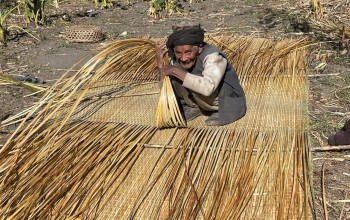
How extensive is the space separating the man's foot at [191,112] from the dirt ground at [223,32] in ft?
2.07

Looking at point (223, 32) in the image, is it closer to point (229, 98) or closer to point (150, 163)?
point (229, 98)

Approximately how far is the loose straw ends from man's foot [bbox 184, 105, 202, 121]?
0.64 ft

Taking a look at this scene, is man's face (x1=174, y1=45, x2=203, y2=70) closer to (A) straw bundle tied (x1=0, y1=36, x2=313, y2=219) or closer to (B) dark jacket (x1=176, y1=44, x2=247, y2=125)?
(B) dark jacket (x1=176, y1=44, x2=247, y2=125)

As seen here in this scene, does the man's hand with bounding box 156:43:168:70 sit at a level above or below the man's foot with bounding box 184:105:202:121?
above

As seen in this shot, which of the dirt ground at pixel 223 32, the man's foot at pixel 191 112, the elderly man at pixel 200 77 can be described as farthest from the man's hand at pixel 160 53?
the dirt ground at pixel 223 32

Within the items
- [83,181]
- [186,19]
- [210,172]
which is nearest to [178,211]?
[210,172]

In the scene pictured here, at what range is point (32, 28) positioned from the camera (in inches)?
210

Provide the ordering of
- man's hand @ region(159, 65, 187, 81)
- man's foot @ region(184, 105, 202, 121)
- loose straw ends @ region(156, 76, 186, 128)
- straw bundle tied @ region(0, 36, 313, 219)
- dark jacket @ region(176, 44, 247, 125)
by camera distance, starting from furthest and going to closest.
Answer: man's foot @ region(184, 105, 202, 121)
dark jacket @ region(176, 44, 247, 125)
loose straw ends @ region(156, 76, 186, 128)
man's hand @ region(159, 65, 187, 81)
straw bundle tied @ region(0, 36, 313, 219)

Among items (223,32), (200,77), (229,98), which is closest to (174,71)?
(200,77)

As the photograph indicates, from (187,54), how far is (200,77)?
0.53 feet

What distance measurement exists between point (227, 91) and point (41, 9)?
3.46 metres

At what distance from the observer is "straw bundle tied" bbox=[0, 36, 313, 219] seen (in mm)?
1886

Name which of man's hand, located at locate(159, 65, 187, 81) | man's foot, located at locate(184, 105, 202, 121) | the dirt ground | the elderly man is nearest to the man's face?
the elderly man

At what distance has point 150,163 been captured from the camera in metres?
2.20
